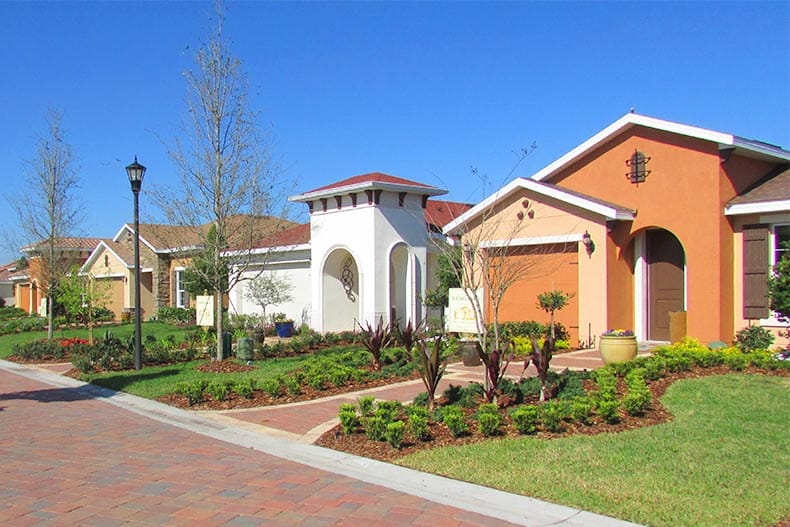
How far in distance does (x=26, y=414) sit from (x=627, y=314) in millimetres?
12891

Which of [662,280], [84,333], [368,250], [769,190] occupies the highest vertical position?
[769,190]

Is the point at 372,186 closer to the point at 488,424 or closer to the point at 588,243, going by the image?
the point at 588,243

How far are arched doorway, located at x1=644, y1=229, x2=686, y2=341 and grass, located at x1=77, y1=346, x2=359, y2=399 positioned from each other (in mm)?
8553

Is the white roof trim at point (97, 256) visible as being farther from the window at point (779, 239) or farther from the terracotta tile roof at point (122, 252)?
the window at point (779, 239)

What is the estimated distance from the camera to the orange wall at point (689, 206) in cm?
1452

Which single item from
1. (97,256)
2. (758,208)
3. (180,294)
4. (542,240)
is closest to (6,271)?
(97,256)

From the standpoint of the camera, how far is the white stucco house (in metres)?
20.9

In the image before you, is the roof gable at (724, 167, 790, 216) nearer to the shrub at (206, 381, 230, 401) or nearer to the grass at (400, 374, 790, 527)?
the grass at (400, 374, 790, 527)

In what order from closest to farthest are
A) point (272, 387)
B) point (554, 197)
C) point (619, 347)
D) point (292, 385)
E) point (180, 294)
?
point (272, 387)
point (292, 385)
point (619, 347)
point (554, 197)
point (180, 294)

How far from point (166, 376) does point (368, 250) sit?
27.3 ft

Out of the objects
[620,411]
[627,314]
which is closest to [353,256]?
[627,314]

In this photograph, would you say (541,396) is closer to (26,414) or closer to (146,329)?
(26,414)

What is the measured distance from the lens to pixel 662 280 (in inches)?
633

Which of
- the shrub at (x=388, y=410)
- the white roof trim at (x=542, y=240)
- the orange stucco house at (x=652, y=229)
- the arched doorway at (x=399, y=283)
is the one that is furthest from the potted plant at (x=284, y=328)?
the shrub at (x=388, y=410)
